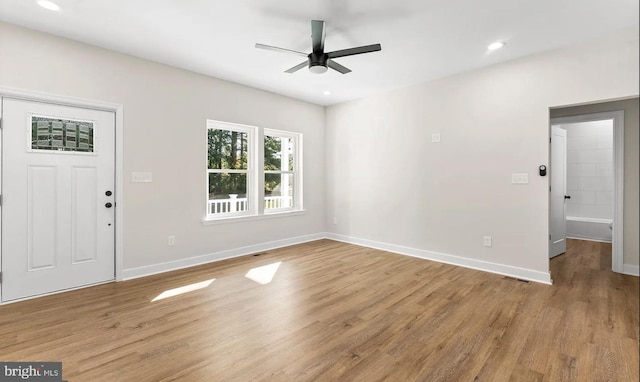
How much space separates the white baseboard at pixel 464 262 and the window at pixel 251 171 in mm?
1535

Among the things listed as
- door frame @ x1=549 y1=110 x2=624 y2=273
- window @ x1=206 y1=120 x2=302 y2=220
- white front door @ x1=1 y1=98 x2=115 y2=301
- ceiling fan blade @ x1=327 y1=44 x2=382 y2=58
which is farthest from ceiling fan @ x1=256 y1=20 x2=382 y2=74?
door frame @ x1=549 y1=110 x2=624 y2=273

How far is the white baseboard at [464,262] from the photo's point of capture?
3385 mm

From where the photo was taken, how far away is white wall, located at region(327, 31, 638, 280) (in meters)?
3.28

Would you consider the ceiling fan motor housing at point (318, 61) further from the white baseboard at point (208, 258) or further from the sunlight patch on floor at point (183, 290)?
the white baseboard at point (208, 258)

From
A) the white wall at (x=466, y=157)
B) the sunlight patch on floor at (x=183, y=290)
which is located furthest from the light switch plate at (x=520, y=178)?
the sunlight patch on floor at (x=183, y=290)

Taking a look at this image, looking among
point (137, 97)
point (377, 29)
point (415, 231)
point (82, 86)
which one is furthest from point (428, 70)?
point (82, 86)

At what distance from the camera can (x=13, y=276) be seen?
110 inches

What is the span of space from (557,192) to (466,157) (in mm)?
1693

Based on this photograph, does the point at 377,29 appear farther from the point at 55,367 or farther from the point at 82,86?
the point at 55,367

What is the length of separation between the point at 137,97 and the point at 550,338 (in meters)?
4.62

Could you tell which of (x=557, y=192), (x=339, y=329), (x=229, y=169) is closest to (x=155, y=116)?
(x=229, y=169)

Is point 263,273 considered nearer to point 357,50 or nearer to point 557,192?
point 357,50

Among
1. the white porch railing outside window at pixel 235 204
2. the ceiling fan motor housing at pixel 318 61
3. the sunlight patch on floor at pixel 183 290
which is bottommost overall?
the sunlight patch on floor at pixel 183 290

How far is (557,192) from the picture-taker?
4367 millimetres
